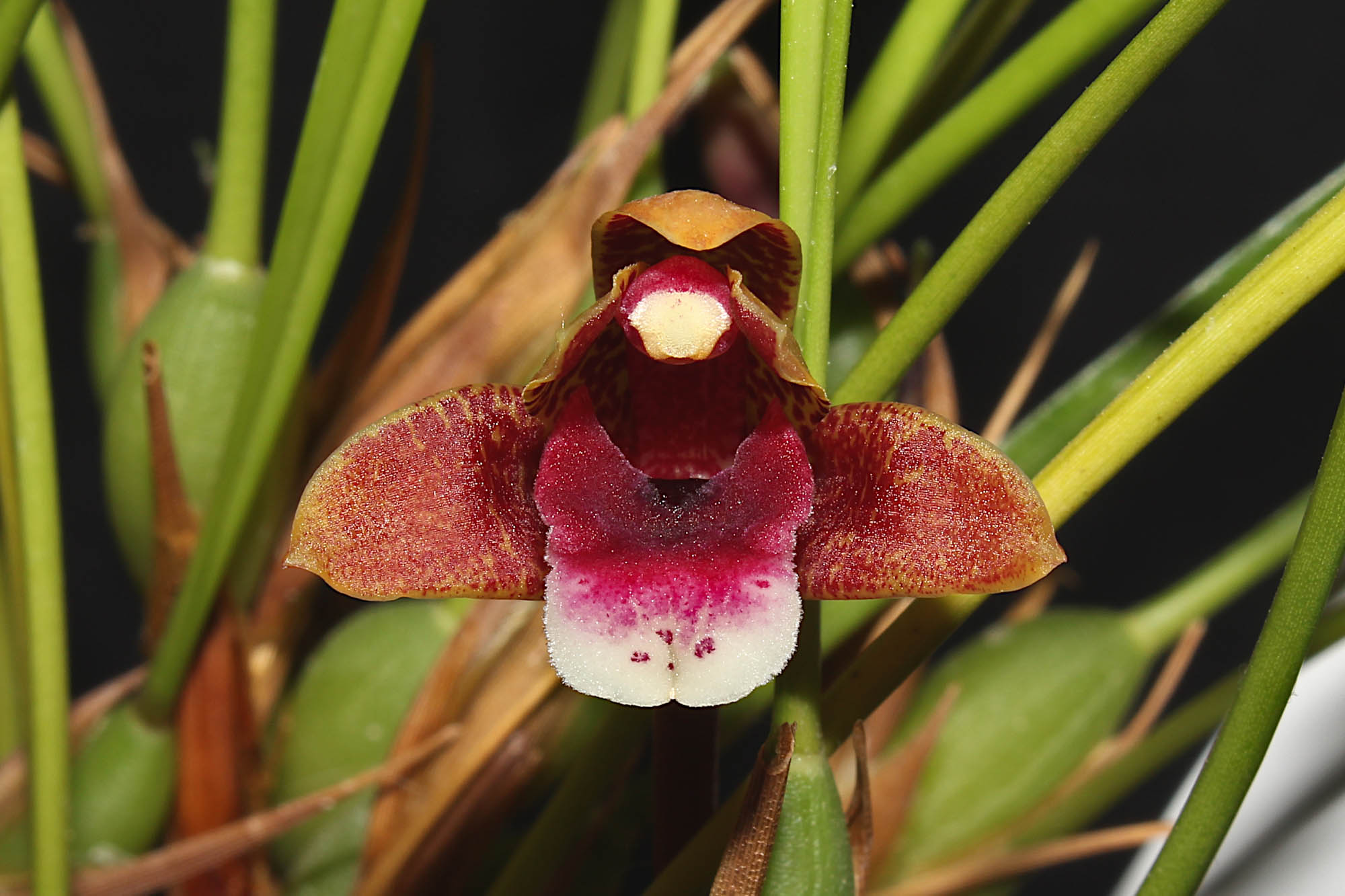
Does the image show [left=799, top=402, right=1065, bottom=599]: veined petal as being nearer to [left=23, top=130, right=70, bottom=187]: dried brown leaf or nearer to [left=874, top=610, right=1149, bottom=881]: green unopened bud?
[left=874, top=610, right=1149, bottom=881]: green unopened bud

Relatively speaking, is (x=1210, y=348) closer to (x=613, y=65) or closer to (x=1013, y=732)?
(x=1013, y=732)

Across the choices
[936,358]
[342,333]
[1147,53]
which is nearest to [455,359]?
[342,333]

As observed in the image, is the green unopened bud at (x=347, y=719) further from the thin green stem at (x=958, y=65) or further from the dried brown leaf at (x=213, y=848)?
the thin green stem at (x=958, y=65)

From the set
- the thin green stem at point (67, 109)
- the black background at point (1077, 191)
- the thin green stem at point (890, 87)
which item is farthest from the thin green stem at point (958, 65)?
the black background at point (1077, 191)

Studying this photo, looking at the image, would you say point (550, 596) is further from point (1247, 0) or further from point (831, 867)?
A: point (1247, 0)

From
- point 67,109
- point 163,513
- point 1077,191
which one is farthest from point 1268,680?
point 1077,191

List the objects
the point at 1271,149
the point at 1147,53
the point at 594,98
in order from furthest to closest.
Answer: the point at 1271,149
the point at 594,98
the point at 1147,53
